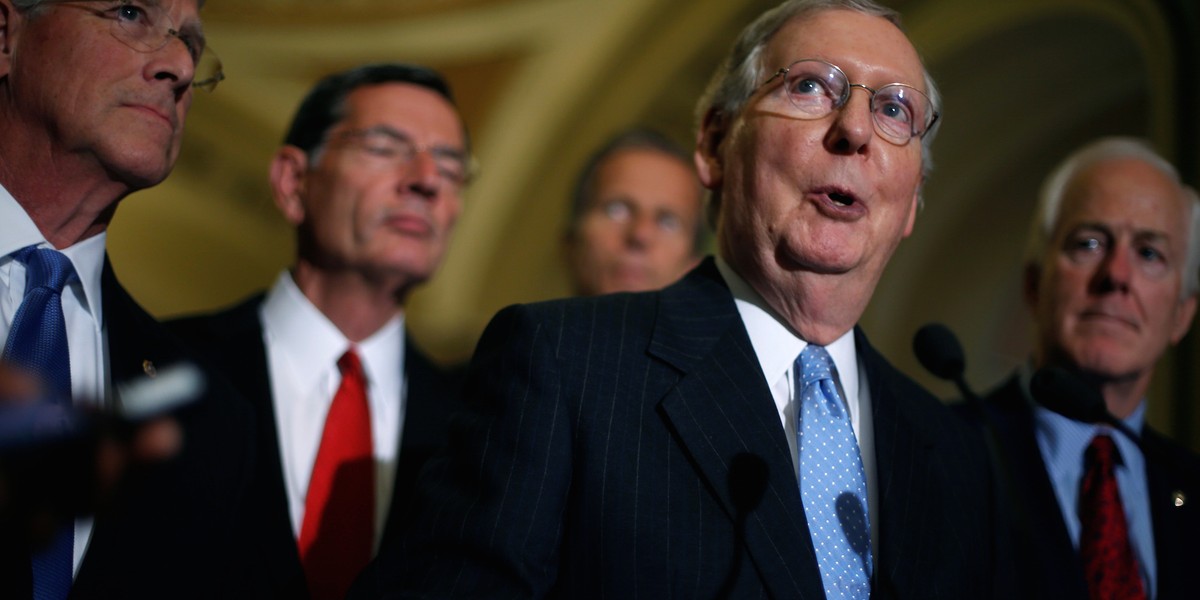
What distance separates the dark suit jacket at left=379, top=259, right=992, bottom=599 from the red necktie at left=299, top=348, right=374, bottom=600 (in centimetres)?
77

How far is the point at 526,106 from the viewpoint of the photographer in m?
6.70

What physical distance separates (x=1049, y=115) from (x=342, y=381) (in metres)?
4.00

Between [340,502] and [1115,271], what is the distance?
6.05 ft

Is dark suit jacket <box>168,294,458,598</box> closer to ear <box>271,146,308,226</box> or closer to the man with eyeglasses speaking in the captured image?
the man with eyeglasses speaking

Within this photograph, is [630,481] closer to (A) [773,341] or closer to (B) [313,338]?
(A) [773,341]

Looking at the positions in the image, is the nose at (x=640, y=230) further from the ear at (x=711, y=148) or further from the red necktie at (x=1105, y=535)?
the red necktie at (x=1105, y=535)

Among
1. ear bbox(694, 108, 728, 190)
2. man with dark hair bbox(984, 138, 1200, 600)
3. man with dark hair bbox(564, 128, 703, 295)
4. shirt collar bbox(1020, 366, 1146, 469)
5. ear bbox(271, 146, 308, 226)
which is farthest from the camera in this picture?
man with dark hair bbox(564, 128, 703, 295)

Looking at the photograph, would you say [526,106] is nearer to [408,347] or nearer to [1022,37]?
[1022,37]

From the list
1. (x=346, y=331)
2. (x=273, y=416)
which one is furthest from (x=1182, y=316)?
(x=273, y=416)

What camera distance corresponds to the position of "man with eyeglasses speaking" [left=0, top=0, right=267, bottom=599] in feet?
5.82

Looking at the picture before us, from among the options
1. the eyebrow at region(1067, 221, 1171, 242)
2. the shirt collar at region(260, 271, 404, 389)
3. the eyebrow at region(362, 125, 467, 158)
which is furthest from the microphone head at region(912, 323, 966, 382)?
the eyebrow at region(362, 125, 467, 158)

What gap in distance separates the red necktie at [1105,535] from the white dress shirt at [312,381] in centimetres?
151

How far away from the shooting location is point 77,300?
75.1 inches

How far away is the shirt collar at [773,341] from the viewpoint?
193cm
